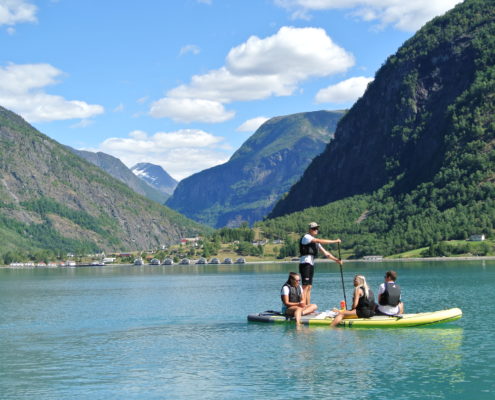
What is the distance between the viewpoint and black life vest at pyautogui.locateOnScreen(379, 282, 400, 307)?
185 ft

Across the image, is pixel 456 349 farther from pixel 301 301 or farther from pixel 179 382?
pixel 179 382

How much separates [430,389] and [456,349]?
477 inches

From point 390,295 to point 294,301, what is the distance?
8185 millimetres

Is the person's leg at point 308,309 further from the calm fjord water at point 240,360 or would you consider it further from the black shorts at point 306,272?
the black shorts at point 306,272

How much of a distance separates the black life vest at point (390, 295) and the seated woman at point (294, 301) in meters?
6.26

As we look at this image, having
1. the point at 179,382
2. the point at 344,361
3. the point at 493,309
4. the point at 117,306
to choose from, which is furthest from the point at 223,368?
the point at 117,306

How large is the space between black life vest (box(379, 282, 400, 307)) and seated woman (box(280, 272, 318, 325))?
626 cm

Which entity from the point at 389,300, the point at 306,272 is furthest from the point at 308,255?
Answer: the point at 389,300

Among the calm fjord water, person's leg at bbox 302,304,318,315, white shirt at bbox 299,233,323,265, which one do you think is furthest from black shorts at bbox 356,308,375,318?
white shirt at bbox 299,233,323,265

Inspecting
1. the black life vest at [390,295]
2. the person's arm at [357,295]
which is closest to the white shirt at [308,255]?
the person's arm at [357,295]

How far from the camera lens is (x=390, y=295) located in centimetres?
5691

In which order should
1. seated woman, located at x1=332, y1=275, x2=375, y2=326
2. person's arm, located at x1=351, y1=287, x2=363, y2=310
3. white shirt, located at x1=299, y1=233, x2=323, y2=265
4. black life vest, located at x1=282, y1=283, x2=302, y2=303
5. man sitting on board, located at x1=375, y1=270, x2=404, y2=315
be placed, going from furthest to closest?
black life vest, located at x1=282, y1=283, x2=302, y2=303
seated woman, located at x1=332, y1=275, x2=375, y2=326
white shirt, located at x1=299, y1=233, x2=323, y2=265
man sitting on board, located at x1=375, y1=270, x2=404, y2=315
person's arm, located at x1=351, y1=287, x2=363, y2=310

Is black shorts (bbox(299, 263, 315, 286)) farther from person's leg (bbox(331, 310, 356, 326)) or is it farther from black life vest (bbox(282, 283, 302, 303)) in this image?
person's leg (bbox(331, 310, 356, 326))

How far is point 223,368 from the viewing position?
45.5 m
